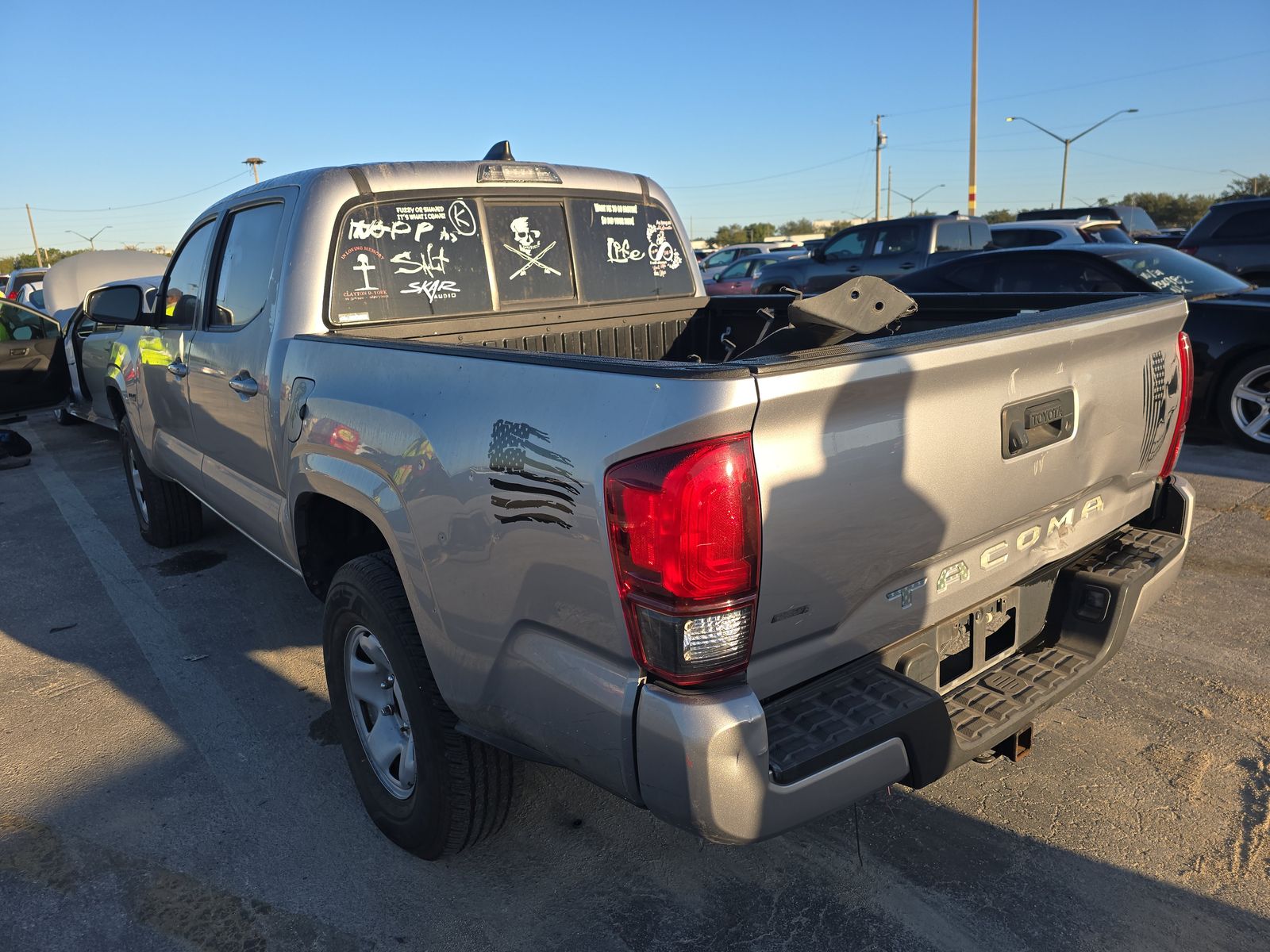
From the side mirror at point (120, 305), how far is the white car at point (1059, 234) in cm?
1128

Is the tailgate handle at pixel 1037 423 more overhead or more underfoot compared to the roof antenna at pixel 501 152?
more underfoot

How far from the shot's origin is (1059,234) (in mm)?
12734

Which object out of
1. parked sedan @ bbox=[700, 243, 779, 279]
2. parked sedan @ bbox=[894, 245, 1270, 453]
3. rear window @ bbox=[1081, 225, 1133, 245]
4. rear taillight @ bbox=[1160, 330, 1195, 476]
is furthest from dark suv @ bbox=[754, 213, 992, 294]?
parked sedan @ bbox=[700, 243, 779, 279]

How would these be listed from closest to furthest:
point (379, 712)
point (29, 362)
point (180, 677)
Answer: point (379, 712) → point (180, 677) → point (29, 362)

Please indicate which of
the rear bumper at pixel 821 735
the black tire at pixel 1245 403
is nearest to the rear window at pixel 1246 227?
the black tire at pixel 1245 403

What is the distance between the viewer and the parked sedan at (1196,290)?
270 inches

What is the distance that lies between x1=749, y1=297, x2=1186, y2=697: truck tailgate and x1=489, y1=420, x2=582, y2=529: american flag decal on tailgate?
420mm

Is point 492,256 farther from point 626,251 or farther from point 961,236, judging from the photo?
point 961,236

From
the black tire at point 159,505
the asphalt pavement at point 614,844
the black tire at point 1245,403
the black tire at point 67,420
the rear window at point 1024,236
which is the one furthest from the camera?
the rear window at point 1024,236

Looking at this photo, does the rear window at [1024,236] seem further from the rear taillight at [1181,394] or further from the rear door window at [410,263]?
the rear door window at [410,263]

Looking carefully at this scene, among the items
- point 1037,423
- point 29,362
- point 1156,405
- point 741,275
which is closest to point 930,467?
point 1037,423

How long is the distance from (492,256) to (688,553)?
230 centimetres

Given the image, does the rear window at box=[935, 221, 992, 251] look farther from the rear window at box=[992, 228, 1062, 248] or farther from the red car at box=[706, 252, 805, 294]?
the red car at box=[706, 252, 805, 294]

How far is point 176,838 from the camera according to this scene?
2.88 m
